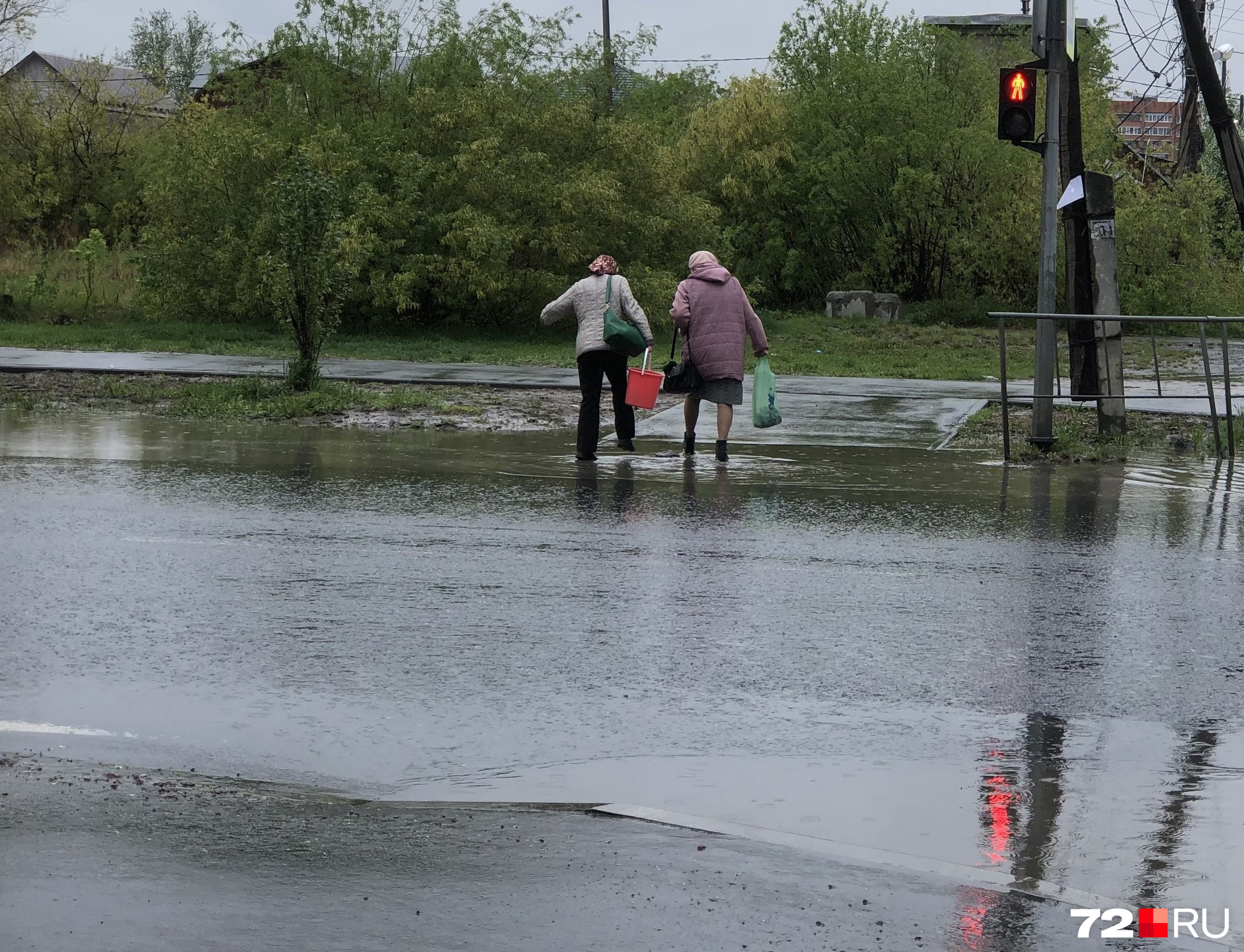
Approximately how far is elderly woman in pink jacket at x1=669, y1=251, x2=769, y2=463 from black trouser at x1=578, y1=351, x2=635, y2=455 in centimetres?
63

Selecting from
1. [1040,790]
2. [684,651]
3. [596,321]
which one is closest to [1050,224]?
[596,321]

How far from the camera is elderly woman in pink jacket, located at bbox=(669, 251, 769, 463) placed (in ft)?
45.1

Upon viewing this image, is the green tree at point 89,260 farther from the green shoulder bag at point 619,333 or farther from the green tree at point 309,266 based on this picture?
the green shoulder bag at point 619,333

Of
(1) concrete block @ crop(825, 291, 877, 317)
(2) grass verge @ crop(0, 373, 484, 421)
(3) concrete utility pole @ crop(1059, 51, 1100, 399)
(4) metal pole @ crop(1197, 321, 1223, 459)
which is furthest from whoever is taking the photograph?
(1) concrete block @ crop(825, 291, 877, 317)

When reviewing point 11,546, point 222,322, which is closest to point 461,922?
point 11,546

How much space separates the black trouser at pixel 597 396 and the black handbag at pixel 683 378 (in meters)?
0.41

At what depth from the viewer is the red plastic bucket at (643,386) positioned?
45.0 feet

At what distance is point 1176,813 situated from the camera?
4852 millimetres

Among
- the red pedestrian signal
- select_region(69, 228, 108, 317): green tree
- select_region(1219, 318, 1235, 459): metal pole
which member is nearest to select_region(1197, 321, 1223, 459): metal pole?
select_region(1219, 318, 1235, 459): metal pole

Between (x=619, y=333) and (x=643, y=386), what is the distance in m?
0.54

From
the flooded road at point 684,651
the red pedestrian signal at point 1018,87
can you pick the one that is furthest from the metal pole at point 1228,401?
the red pedestrian signal at point 1018,87

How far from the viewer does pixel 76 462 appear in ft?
42.1

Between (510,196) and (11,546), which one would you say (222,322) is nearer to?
(510,196)

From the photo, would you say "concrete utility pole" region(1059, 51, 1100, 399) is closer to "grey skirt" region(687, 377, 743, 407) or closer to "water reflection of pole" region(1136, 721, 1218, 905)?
"grey skirt" region(687, 377, 743, 407)
